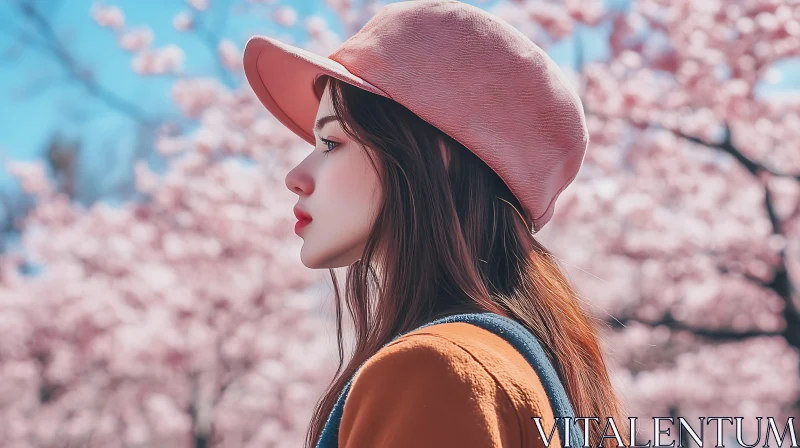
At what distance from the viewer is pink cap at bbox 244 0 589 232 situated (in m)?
1.13

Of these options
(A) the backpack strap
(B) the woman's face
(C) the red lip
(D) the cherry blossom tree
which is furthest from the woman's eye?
(D) the cherry blossom tree

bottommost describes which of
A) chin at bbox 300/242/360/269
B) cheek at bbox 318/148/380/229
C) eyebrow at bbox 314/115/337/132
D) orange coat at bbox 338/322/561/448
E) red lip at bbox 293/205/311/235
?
orange coat at bbox 338/322/561/448

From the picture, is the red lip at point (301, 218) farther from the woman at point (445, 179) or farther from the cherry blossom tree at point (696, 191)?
the cherry blossom tree at point (696, 191)

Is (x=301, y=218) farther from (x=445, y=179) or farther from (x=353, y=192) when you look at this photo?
(x=445, y=179)

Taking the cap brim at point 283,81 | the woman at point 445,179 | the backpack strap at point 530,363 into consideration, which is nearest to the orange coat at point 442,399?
the backpack strap at point 530,363

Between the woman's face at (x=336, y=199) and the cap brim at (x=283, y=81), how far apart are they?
0.21 metres

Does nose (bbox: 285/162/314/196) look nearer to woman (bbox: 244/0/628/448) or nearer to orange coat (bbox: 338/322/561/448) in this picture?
woman (bbox: 244/0/628/448)

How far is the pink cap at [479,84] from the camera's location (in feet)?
3.71

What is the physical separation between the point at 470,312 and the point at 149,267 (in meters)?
6.36

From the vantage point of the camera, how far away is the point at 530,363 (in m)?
0.90

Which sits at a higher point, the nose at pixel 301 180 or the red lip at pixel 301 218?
the nose at pixel 301 180

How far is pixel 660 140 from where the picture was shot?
228 inches

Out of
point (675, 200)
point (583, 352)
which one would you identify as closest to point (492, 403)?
point (583, 352)

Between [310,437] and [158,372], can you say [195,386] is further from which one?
[310,437]
